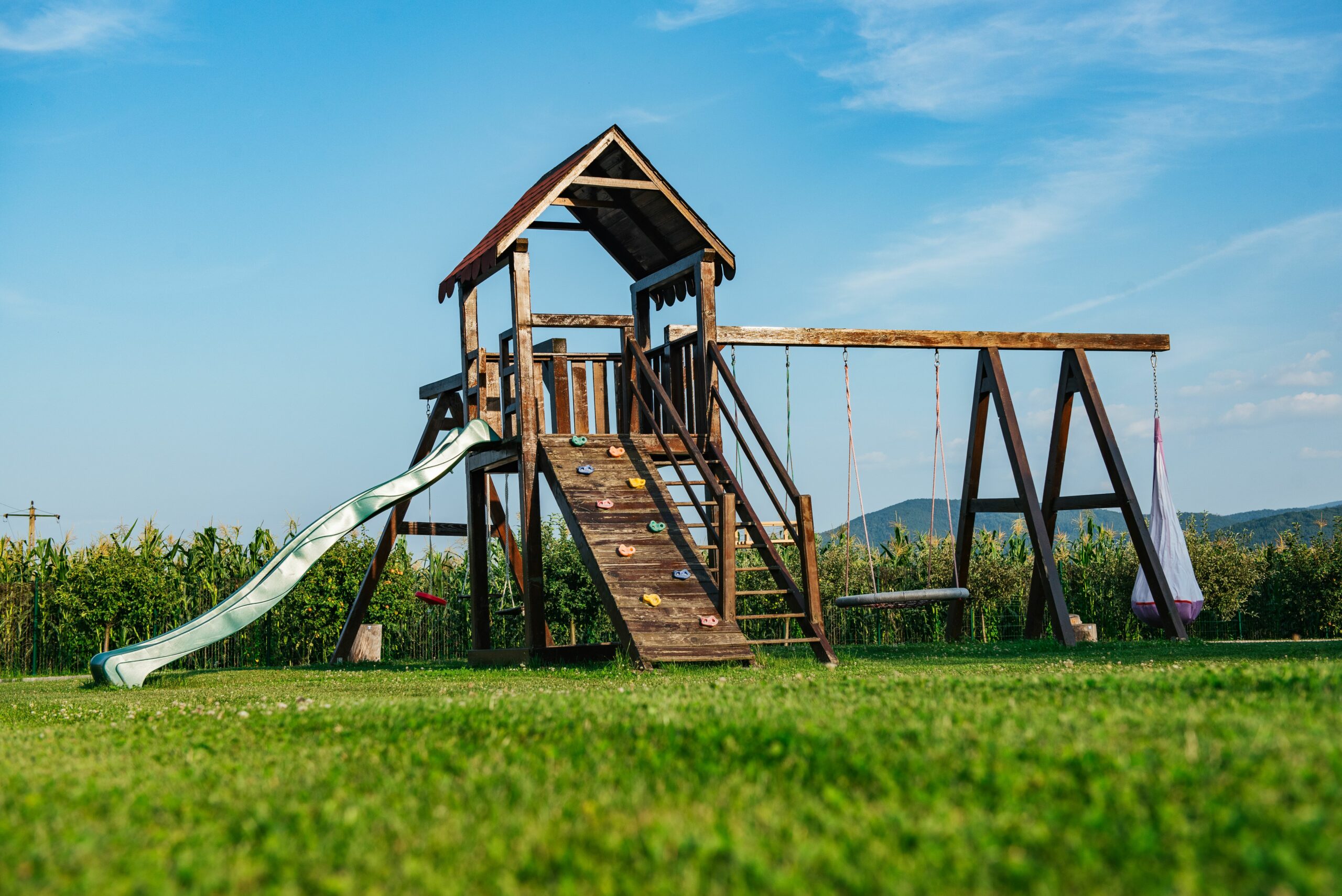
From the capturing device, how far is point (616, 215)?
49.9 ft

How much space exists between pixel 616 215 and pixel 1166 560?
807 cm

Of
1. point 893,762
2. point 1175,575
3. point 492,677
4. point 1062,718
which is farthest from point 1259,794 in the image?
point 1175,575

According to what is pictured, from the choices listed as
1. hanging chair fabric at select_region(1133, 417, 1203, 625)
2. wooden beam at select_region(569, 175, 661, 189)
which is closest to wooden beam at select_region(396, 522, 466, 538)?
wooden beam at select_region(569, 175, 661, 189)

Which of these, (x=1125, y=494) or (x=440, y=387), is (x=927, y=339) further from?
(x=440, y=387)

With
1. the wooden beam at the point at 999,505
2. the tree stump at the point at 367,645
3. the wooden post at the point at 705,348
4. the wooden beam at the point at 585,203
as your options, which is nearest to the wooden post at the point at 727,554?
the wooden post at the point at 705,348

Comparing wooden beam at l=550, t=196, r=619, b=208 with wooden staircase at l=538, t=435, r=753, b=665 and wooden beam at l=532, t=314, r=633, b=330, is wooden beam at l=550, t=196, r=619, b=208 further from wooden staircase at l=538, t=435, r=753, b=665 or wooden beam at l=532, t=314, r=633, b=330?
wooden staircase at l=538, t=435, r=753, b=665

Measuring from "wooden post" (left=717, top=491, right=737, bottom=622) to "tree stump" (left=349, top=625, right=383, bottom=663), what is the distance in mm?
7909

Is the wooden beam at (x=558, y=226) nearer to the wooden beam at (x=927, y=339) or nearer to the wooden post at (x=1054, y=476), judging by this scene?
the wooden beam at (x=927, y=339)

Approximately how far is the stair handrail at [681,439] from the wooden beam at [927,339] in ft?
2.35

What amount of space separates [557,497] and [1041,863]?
958 centimetres

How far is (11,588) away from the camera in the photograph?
17.9 metres

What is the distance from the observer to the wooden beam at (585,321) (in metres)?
15.0

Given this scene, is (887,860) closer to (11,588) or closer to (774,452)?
(774,452)

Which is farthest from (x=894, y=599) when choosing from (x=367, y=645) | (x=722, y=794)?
(x=722, y=794)
